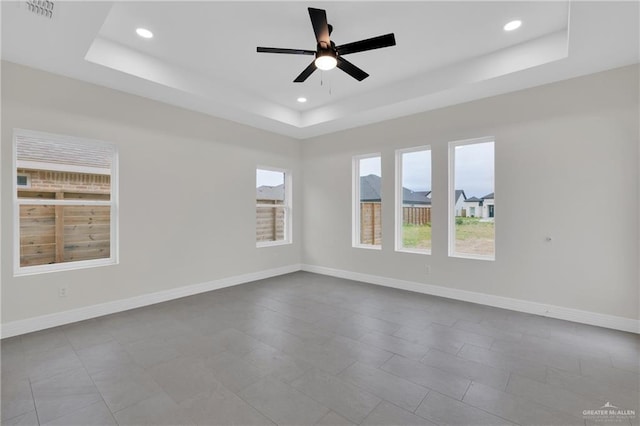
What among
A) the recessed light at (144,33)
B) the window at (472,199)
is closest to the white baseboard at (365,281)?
the window at (472,199)

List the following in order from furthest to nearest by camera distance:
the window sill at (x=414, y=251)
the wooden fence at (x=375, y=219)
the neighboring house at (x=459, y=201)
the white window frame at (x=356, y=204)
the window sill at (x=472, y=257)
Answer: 1. the white window frame at (x=356, y=204)
2. the wooden fence at (x=375, y=219)
3. the window sill at (x=414, y=251)
4. the neighboring house at (x=459, y=201)
5. the window sill at (x=472, y=257)

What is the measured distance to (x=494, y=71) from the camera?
344 cm

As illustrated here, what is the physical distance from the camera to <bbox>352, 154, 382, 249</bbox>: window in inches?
212

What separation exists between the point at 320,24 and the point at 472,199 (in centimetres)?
321

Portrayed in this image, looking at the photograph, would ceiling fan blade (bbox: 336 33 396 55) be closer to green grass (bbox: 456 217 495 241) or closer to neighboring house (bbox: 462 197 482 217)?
neighboring house (bbox: 462 197 482 217)

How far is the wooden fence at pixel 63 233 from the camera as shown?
330 centimetres

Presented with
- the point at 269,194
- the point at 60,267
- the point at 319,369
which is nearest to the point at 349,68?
the point at 319,369

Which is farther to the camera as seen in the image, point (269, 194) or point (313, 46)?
point (269, 194)

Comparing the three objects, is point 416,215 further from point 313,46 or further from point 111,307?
point 111,307

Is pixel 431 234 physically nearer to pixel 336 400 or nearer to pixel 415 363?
pixel 415 363

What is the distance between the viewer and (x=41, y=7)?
2316mm

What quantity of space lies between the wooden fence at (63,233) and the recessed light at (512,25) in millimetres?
5027

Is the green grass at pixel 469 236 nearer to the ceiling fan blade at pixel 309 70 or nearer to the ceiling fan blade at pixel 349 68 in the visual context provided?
the ceiling fan blade at pixel 349 68

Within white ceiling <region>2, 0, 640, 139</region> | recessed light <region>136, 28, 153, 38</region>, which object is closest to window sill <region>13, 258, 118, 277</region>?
white ceiling <region>2, 0, 640, 139</region>
